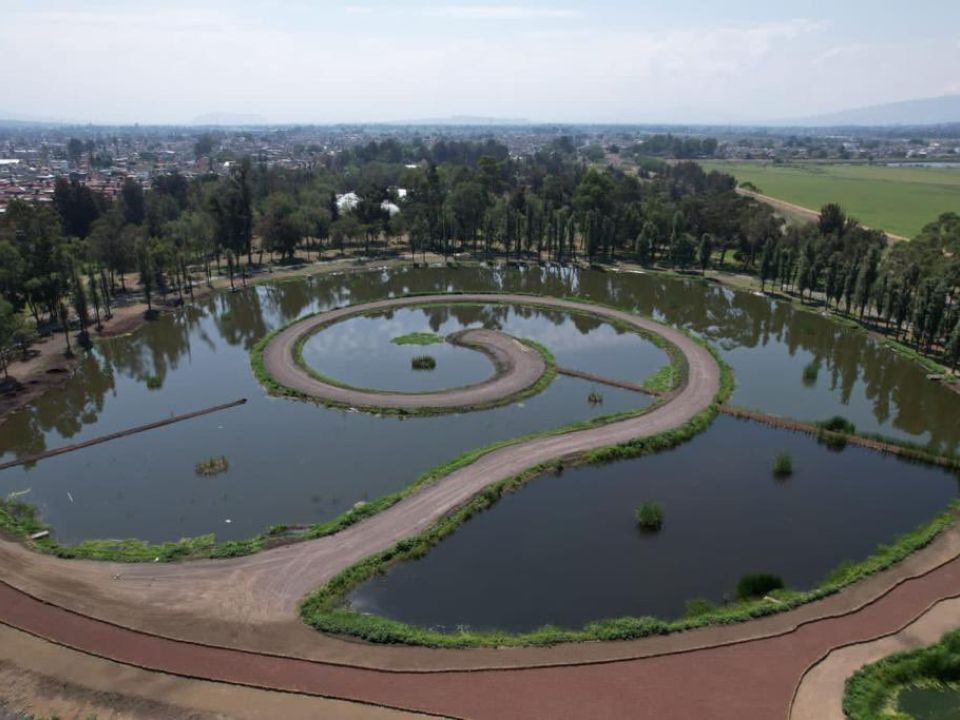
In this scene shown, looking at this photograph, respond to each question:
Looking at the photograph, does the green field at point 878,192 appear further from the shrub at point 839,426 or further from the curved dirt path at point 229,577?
the curved dirt path at point 229,577

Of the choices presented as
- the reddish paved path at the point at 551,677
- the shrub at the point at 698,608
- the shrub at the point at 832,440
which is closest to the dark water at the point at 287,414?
the shrub at the point at 832,440

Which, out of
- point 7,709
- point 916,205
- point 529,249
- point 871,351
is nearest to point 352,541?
point 7,709

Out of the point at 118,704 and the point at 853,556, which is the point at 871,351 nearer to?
the point at 853,556

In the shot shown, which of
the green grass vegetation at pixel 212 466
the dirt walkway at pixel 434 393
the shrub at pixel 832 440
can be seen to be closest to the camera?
the green grass vegetation at pixel 212 466

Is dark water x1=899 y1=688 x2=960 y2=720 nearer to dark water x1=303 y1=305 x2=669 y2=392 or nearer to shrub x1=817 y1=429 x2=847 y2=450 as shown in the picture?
shrub x1=817 y1=429 x2=847 y2=450

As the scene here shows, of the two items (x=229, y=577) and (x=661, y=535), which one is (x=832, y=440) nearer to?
(x=661, y=535)

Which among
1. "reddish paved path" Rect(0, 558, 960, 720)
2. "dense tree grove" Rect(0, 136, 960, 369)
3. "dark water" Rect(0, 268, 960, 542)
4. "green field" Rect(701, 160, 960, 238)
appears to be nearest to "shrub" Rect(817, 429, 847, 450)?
"dark water" Rect(0, 268, 960, 542)
